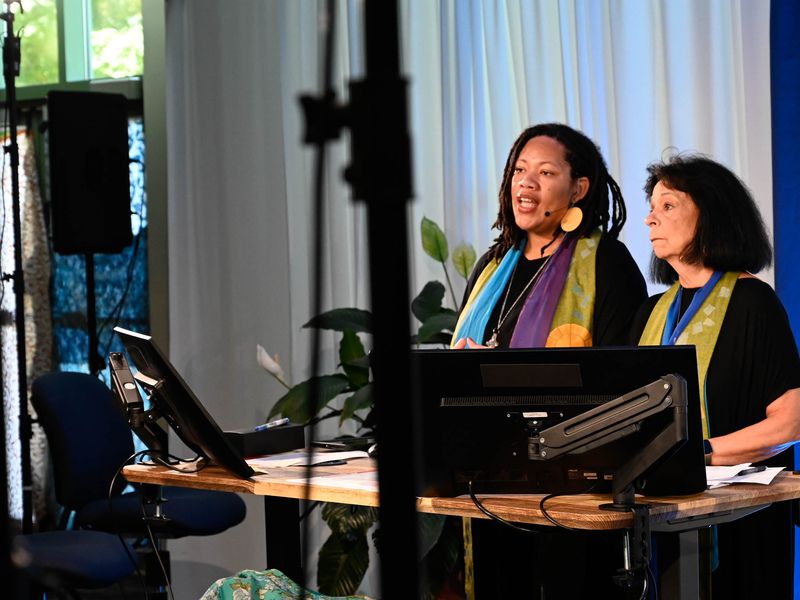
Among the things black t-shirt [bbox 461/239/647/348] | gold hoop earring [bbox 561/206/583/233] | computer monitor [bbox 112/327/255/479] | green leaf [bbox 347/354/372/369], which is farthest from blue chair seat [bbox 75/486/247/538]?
gold hoop earring [bbox 561/206/583/233]

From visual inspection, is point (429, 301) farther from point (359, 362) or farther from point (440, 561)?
point (440, 561)

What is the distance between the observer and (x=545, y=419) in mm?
1489

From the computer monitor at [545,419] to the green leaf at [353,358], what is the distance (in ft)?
5.28

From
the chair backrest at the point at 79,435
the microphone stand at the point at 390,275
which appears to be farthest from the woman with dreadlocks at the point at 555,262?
the microphone stand at the point at 390,275

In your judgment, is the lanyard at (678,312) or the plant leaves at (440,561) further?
the plant leaves at (440,561)

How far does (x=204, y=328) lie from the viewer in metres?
3.91

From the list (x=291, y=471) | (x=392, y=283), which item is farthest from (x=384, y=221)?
(x=291, y=471)

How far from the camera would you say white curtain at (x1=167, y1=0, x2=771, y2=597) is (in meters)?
2.94

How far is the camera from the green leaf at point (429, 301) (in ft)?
10.3

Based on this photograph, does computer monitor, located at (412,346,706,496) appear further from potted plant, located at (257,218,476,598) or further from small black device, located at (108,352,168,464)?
potted plant, located at (257,218,476,598)

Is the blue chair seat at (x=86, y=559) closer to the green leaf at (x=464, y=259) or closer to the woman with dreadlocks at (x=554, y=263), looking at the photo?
the woman with dreadlocks at (x=554, y=263)

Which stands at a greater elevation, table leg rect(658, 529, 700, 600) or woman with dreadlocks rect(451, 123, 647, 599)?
woman with dreadlocks rect(451, 123, 647, 599)

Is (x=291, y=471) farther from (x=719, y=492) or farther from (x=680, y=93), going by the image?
(x=680, y=93)

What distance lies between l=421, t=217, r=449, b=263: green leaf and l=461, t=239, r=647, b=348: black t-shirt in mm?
716
